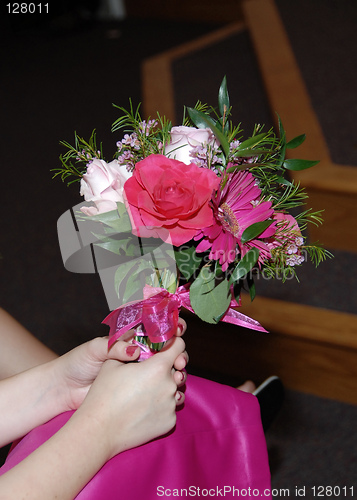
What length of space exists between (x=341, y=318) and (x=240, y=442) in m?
0.69

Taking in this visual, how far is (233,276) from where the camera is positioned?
2.48 feet

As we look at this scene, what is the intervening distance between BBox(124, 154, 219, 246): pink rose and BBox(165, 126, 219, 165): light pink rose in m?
0.05

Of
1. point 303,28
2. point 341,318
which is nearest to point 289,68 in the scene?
point 303,28

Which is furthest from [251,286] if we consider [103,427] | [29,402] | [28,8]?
[28,8]

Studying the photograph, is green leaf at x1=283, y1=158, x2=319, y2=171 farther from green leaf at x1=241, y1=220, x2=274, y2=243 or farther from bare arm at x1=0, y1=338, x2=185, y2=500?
bare arm at x1=0, y1=338, x2=185, y2=500

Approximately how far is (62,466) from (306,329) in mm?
924

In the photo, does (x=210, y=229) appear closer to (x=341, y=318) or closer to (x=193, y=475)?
(x=193, y=475)

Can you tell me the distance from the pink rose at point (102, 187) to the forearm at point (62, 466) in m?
0.30

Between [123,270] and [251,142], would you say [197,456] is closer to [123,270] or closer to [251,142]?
[123,270]

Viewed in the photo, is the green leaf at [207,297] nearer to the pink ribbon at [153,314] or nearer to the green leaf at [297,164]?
the pink ribbon at [153,314]

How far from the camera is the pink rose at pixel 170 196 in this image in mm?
711

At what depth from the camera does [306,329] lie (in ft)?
5.09

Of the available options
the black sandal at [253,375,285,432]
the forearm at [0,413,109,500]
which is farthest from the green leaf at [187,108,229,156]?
the black sandal at [253,375,285,432]

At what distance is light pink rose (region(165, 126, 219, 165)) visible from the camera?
2.55 ft
